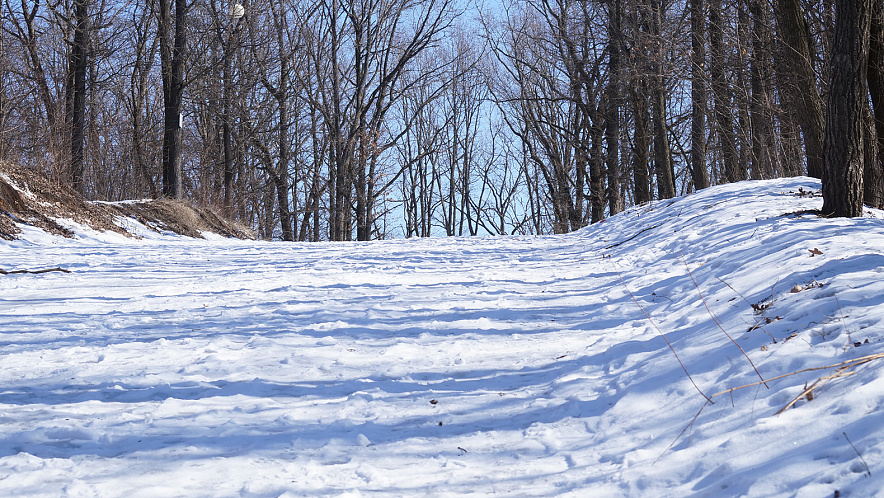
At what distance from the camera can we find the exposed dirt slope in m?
9.60

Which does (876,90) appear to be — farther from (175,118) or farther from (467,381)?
(175,118)

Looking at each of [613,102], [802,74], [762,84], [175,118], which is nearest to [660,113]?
[762,84]

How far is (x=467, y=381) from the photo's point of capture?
328 centimetres

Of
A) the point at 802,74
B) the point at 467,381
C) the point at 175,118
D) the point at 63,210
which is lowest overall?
the point at 467,381

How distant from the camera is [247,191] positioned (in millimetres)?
26359

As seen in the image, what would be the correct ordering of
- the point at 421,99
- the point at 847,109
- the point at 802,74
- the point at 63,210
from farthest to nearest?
the point at 421,99, the point at 63,210, the point at 802,74, the point at 847,109

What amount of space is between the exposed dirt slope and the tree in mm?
10402

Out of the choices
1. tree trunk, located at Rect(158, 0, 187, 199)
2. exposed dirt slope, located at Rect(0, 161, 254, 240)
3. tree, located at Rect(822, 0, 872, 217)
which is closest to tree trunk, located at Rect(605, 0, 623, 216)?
tree, located at Rect(822, 0, 872, 217)

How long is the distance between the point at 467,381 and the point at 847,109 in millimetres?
4935

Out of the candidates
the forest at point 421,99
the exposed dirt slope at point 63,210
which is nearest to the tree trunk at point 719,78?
the forest at point 421,99

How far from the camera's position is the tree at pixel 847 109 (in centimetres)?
574

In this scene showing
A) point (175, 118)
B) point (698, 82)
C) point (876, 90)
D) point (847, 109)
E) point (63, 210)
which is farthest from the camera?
point (175, 118)

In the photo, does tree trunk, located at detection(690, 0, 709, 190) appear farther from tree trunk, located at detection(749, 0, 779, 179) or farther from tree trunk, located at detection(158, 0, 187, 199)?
tree trunk, located at detection(158, 0, 187, 199)

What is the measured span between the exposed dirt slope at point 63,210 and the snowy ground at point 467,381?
4.42m
